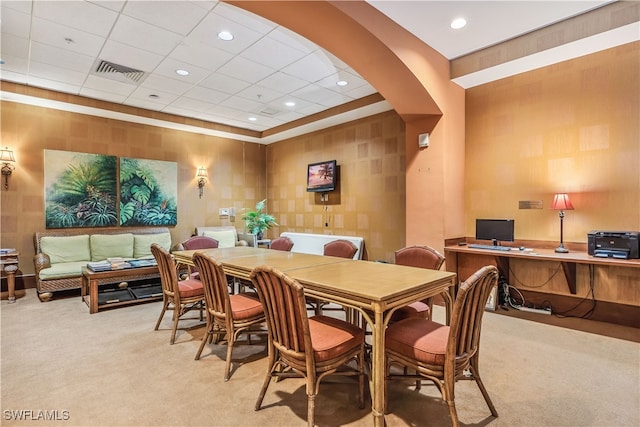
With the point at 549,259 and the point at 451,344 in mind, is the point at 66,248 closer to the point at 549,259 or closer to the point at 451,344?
the point at 451,344

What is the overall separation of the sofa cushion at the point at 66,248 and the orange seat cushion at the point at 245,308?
3.97 metres

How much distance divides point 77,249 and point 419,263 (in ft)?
17.6

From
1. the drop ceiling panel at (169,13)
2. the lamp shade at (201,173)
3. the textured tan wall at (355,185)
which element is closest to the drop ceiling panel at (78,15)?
the drop ceiling panel at (169,13)

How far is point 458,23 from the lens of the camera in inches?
134

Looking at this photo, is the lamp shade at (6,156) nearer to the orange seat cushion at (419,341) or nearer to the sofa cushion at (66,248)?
the sofa cushion at (66,248)

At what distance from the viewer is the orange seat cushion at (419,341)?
1.82 meters

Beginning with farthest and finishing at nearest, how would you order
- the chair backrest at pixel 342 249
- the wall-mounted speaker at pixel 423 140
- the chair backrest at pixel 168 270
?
the wall-mounted speaker at pixel 423 140 < the chair backrest at pixel 342 249 < the chair backrest at pixel 168 270

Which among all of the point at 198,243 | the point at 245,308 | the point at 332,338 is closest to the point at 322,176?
the point at 198,243

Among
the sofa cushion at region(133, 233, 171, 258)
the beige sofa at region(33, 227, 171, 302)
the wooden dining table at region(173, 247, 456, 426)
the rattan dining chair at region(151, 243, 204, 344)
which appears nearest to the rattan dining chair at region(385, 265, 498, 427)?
the wooden dining table at region(173, 247, 456, 426)

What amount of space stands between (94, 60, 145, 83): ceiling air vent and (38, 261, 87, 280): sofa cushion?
2833 millimetres

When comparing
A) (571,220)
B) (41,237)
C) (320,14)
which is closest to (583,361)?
(571,220)

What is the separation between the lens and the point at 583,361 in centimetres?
272

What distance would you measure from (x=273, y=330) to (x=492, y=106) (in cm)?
419

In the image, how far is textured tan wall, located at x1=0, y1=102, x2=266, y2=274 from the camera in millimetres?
5082
